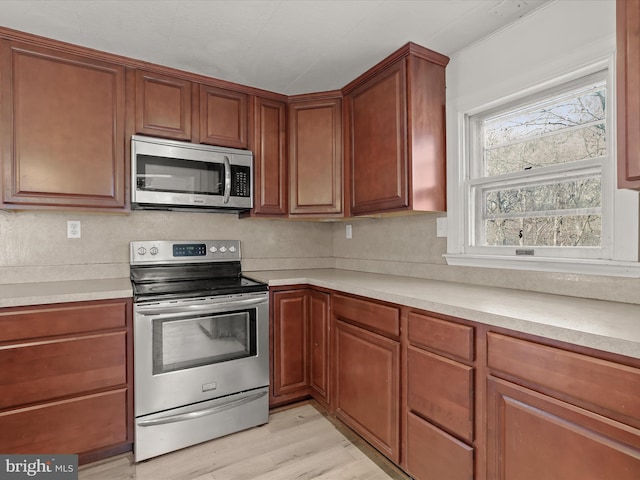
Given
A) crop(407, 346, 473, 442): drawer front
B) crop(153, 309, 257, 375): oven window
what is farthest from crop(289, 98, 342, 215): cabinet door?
crop(407, 346, 473, 442): drawer front

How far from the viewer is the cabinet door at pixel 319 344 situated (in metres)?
2.23

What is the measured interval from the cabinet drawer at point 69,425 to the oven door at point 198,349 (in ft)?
0.39

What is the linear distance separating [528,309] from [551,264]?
471 mm

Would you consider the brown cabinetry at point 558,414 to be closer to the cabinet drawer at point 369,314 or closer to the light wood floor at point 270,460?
the cabinet drawer at point 369,314

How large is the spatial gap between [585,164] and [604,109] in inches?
9.5

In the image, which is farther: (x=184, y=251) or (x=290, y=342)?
(x=184, y=251)

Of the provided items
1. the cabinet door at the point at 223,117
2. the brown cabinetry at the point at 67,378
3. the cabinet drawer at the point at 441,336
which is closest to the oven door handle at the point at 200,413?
the brown cabinetry at the point at 67,378

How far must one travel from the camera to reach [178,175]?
2234 mm

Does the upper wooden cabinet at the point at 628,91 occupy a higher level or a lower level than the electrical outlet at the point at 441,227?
higher

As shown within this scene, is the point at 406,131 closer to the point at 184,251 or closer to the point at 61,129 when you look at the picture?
the point at 184,251

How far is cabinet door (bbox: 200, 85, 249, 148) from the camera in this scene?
2.36 m

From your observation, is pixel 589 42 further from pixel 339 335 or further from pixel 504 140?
pixel 339 335

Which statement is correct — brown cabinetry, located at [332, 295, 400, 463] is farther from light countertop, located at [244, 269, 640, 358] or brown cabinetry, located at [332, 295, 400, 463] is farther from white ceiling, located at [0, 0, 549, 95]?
white ceiling, located at [0, 0, 549, 95]

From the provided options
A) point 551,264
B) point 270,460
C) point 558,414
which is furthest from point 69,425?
point 551,264
